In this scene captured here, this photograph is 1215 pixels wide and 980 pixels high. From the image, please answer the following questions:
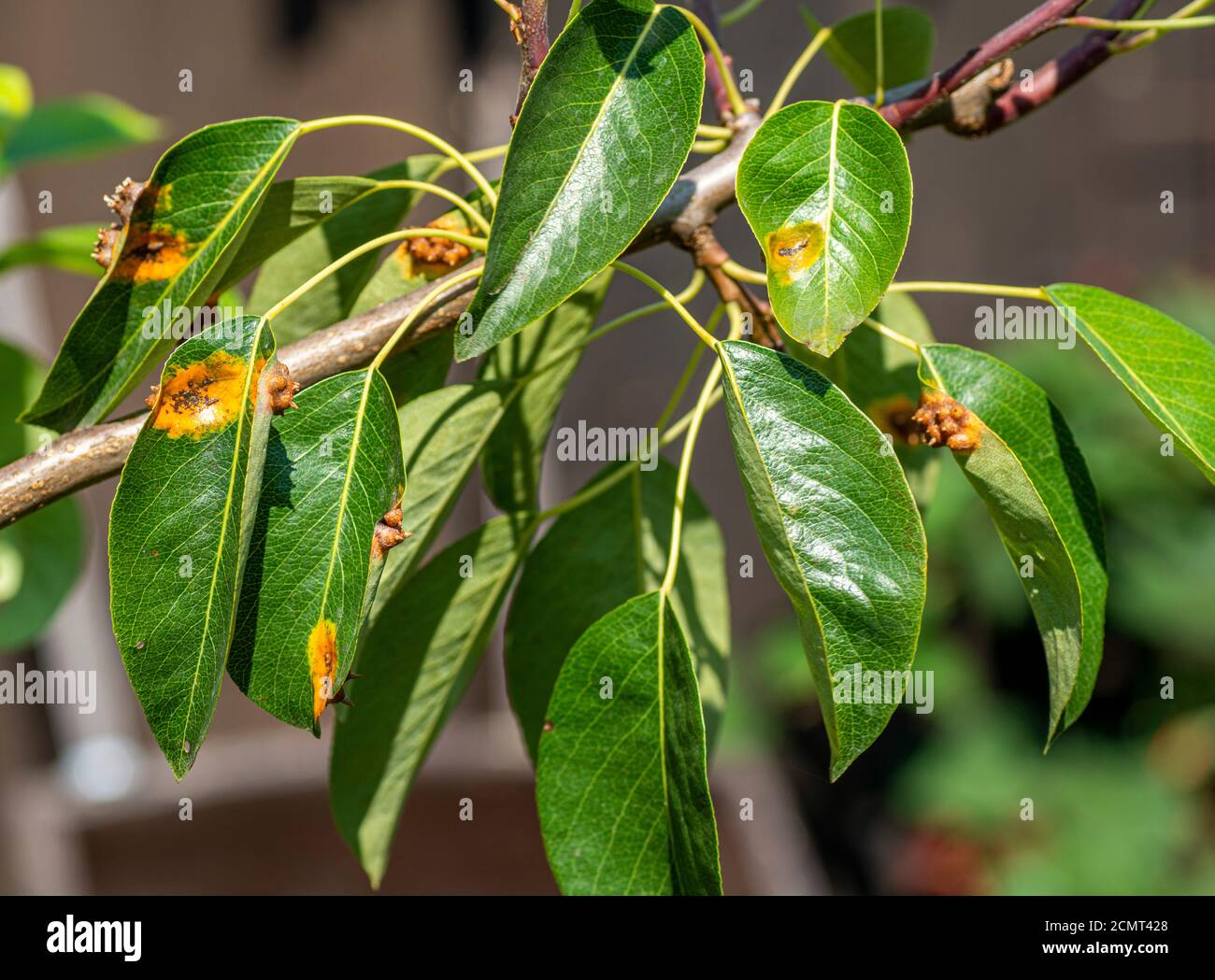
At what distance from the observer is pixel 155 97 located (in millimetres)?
2217

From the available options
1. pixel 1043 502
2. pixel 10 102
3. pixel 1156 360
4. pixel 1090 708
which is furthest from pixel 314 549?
pixel 1090 708

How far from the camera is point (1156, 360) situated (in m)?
0.64

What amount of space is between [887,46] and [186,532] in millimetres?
730

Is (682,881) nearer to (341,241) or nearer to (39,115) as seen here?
(341,241)

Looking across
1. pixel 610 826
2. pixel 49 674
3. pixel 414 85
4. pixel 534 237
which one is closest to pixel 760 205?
pixel 534 237

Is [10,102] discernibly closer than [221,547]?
No

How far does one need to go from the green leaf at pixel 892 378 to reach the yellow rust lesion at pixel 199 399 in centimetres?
45

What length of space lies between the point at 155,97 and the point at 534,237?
204cm

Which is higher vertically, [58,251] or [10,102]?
[10,102]

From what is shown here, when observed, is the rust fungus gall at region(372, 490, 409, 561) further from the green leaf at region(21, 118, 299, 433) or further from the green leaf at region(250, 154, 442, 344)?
the green leaf at region(250, 154, 442, 344)

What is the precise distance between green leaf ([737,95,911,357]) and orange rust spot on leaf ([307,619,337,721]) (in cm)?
28

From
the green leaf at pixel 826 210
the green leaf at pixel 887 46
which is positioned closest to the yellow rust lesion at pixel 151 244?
the green leaf at pixel 826 210

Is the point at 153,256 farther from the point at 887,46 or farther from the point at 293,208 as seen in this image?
the point at 887,46

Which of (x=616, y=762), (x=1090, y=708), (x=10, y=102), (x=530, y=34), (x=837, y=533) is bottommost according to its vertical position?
(x=1090, y=708)
